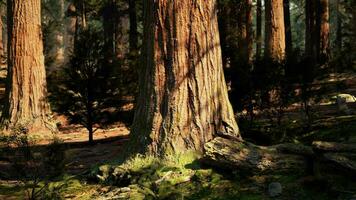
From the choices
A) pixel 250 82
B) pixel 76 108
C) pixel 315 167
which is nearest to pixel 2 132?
pixel 76 108

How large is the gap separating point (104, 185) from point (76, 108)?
4688 millimetres

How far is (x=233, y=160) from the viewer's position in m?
5.73

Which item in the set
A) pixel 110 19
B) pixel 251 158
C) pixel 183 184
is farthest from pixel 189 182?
pixel 110 19

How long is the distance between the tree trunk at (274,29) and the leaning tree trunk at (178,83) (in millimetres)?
7422

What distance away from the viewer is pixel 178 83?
19.7ft

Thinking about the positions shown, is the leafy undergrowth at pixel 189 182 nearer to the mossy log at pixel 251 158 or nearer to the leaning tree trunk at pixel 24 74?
the mossy log at pixel 251 158

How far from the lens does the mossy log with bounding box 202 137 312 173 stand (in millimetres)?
5738

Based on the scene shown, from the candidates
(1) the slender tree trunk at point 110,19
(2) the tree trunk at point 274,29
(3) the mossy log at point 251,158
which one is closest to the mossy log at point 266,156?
(3) the mossy log at point 251,158

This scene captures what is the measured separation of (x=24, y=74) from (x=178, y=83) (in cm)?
689

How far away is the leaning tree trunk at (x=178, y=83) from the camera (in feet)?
19.7

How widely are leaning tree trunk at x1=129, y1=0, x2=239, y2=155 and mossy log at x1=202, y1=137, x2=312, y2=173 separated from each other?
280 millimetres

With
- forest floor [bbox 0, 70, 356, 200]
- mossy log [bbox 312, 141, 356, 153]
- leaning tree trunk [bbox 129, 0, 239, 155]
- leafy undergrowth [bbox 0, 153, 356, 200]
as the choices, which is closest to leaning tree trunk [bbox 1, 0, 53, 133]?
forest floor [bbox 0, 70, 356, 200]

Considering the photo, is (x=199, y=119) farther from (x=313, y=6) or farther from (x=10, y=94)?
(x=313, y=6)

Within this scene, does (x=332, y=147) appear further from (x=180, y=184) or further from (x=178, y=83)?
(x=178, y=83)
